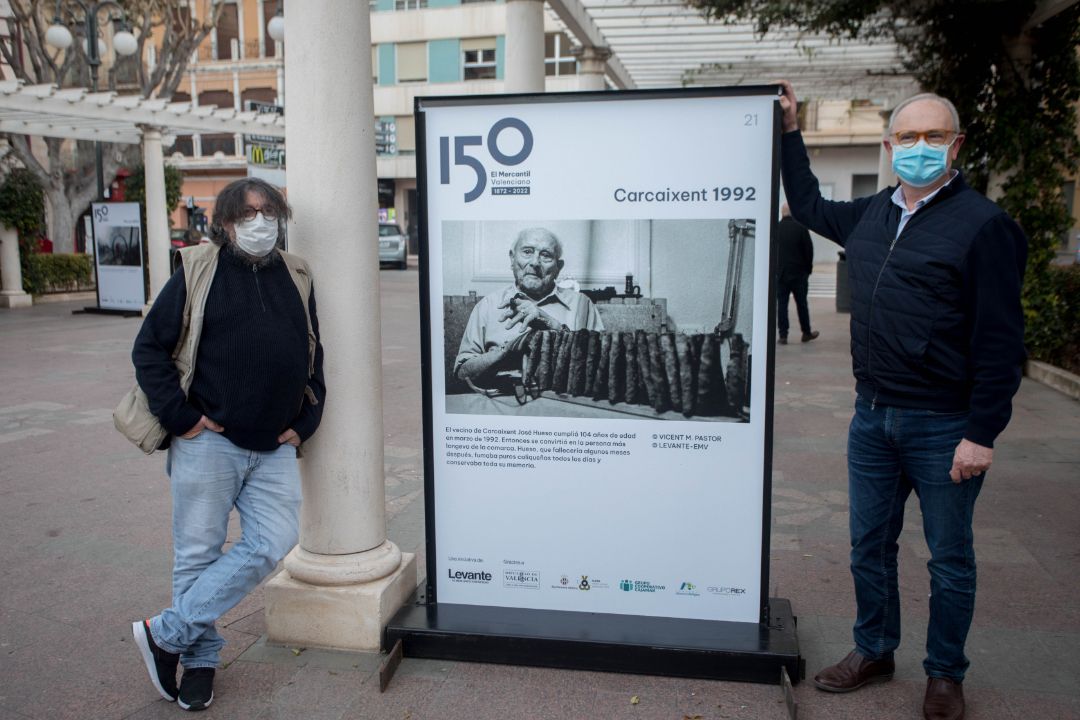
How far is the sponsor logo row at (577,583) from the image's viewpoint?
3387 mm

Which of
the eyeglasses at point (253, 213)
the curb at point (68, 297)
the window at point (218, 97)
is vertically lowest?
the curb at point (68, 297)

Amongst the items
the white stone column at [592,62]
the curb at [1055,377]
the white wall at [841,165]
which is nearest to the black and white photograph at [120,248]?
the white stone column at [592,62]

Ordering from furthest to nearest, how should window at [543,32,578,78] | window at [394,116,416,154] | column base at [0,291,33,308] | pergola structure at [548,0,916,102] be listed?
1. window at [394,116,416,154]
2. window at [543,32,578,78]
3. column base at [0,291,33,308]
4. pergola structure at [548,0,916,102]

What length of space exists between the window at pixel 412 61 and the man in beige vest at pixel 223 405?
139ft

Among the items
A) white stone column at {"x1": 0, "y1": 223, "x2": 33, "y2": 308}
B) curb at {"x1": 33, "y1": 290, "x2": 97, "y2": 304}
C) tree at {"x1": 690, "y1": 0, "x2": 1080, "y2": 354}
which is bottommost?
curb at {"x1": 33, "y1": 290, "x2": 97, "y2": 304}

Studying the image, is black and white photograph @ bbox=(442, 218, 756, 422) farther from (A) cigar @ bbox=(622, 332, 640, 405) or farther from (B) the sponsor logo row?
(B) the sponsor logo row

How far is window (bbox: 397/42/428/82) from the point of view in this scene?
43188 millimetres

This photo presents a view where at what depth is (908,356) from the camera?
2.94 metres

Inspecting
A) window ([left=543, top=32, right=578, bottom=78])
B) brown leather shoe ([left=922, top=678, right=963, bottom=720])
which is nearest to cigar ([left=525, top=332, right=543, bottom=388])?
brown leather shoe ([left=922, top=678, right=963, bottom=720])

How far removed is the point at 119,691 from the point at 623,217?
2.53 metres

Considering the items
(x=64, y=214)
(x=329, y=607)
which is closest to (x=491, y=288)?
(x=329, y=607)

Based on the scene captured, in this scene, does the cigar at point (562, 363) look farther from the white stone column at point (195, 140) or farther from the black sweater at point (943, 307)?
the white stone column at point (195, 140)

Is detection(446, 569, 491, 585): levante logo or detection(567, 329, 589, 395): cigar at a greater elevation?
detection(567, 329, 589, 395): cigar

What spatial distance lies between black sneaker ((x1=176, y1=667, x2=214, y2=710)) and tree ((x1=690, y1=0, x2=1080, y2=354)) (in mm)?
8537
